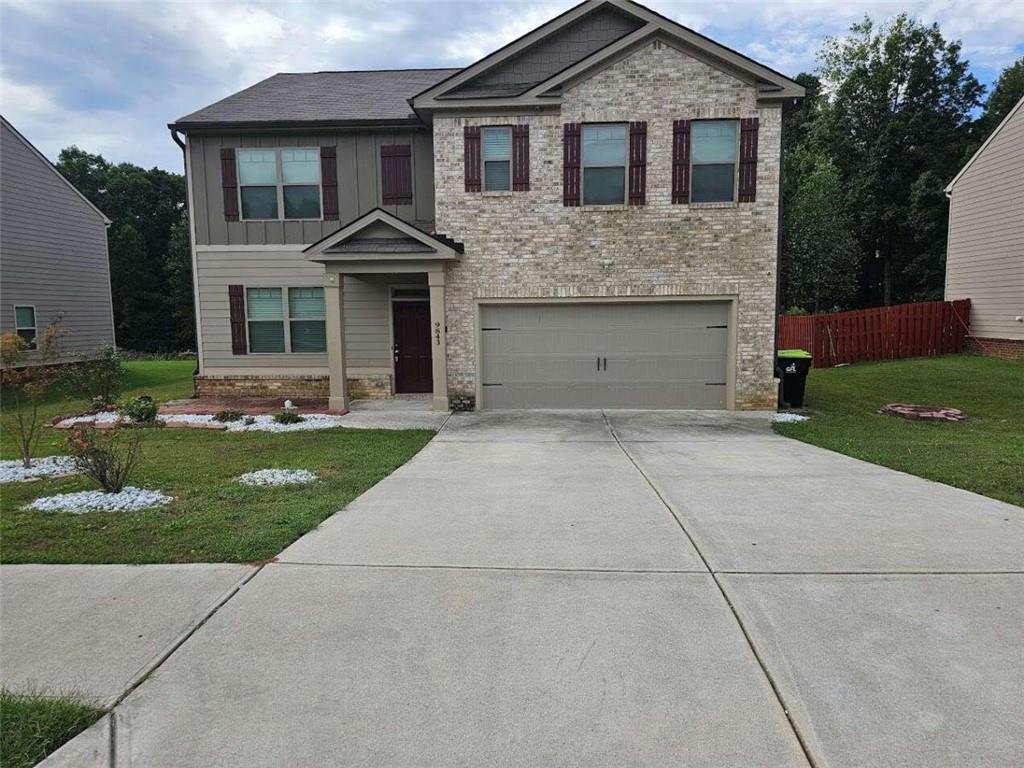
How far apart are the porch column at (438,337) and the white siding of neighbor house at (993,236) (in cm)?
1640

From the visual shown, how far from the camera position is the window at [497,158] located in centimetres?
1185

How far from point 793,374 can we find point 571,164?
5778mm

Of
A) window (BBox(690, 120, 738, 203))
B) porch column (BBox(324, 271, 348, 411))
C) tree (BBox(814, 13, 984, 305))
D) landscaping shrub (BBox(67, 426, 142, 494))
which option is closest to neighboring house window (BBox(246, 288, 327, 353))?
porch column (BBox(324, 271, 348, 411))

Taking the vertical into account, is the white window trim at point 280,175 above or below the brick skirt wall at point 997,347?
above

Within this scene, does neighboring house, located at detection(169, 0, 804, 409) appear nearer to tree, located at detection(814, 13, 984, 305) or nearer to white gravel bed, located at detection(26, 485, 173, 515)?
white gravel bed, located at detection(26, 485, 173, 515)

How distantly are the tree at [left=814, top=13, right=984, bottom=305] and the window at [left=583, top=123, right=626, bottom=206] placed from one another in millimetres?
26315

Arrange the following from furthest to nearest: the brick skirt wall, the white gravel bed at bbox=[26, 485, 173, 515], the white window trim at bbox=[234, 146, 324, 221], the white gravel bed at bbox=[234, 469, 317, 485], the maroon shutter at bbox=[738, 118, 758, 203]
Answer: the brick skirt wall, the white window trim at bbox=[234, 146, 324, 221], the maroon shutter at bbox=[738, 118, 758, 203], the white gravel bed at bbox=[234, 469, 317, 485], the white gravel bed at bbox=[26, 485, 173, 515]

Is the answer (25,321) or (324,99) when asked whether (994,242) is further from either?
(25,321)

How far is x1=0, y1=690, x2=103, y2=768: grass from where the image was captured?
2447mm

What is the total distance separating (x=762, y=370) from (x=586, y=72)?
6340 mm

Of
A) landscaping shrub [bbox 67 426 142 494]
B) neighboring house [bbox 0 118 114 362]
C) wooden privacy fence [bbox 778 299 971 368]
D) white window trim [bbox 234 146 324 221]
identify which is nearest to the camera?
landscaping shrub [bbox 67 426 142 494]

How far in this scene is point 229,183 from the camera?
514 inches

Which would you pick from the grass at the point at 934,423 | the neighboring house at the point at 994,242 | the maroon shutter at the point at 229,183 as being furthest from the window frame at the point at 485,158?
the neighboring house at the point at 994,242

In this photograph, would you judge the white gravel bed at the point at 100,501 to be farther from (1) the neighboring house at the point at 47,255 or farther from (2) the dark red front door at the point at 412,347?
(1) the neighboring house at the point at 47,255
